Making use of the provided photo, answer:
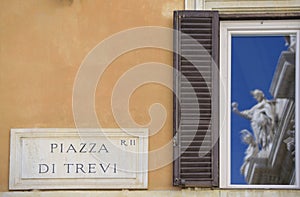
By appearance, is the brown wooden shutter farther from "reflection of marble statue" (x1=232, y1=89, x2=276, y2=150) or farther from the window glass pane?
"reflection of marble statue" (x1=232, y1=89, x2=276, y2=150)

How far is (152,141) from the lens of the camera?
38.4ft

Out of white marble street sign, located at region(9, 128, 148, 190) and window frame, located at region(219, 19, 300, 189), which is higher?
window frame, located at region(219, 19, 300, 189)

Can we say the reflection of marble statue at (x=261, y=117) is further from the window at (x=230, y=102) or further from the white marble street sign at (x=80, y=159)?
the white marble street sign at (x=80, y=159)

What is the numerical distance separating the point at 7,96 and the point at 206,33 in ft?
5.74

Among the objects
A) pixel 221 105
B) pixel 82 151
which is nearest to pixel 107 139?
pixel 82 151

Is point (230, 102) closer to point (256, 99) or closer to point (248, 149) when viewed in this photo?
point (256, 99)

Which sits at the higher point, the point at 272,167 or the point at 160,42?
the point at 160,42

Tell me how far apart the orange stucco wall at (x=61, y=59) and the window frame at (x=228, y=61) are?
44 cm

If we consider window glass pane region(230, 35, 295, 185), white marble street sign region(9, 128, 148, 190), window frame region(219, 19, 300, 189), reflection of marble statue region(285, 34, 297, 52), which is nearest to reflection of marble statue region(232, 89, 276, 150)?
window glass pane region(230, 35, 295, 185)

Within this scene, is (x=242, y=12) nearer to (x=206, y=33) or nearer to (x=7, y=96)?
(x=206, y=33)

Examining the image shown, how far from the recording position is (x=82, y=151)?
1167 centimetres

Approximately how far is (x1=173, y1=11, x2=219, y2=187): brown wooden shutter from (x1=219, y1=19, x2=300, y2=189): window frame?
0.30 feet

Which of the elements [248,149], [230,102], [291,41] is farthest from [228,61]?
[248,149]

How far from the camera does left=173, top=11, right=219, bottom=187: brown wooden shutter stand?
456 inches
